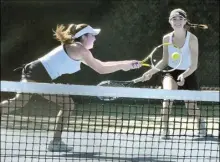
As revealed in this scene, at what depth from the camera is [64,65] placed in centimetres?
395

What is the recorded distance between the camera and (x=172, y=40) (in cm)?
488

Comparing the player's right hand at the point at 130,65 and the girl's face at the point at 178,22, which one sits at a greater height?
the girl's face at the point at 178,22

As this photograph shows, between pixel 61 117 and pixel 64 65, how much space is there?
39cm

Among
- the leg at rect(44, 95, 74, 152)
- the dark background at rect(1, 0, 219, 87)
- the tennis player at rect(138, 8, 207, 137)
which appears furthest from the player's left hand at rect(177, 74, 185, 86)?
the dark background at rect(1, 0, 219, 87)

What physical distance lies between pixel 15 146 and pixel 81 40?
2.97 feet

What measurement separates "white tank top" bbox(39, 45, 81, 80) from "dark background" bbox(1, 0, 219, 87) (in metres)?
3.68

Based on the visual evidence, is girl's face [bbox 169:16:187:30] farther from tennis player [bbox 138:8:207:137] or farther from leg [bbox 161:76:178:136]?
leg [bbox 161:76:178:136]

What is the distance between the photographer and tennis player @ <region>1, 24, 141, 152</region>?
12.8 ft

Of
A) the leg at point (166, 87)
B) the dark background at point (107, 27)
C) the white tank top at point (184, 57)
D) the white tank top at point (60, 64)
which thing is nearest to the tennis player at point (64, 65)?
the white tank top at point (60, 64)

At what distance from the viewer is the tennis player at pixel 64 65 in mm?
3893

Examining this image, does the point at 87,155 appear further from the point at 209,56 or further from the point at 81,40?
the point at 209,56

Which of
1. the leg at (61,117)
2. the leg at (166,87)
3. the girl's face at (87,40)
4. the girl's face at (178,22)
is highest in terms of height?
the girl's face at (178,22)

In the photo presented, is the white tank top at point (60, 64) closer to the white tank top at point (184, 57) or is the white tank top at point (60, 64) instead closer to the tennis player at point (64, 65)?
the tennis player at point (64, 65)

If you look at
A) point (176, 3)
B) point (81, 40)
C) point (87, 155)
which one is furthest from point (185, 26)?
point (176, 3)
